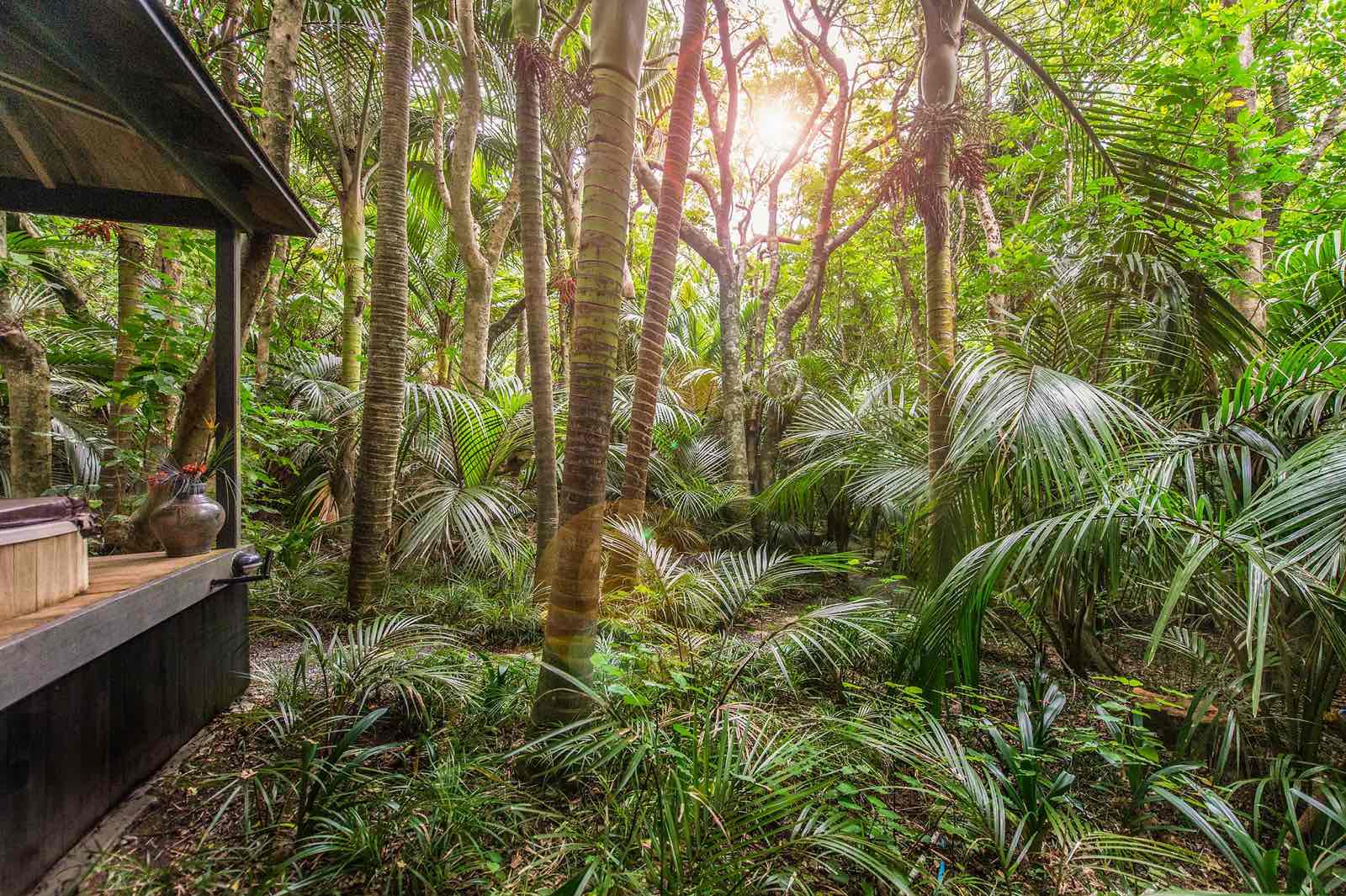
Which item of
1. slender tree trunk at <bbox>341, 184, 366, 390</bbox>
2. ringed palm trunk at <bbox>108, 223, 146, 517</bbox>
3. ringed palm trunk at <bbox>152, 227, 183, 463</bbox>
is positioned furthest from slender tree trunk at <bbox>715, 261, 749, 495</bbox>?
ringed palm trunk at <bbox>108, 223, 146, 517</bbox>

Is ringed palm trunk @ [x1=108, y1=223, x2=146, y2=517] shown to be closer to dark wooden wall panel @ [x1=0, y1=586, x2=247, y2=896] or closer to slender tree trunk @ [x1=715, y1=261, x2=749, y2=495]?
dark wooden wall panel @ [x1=0, y1=586, x2=247, y2=896]

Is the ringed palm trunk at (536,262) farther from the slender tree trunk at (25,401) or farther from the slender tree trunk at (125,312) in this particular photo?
→ the slender tree trunk at (25,401)

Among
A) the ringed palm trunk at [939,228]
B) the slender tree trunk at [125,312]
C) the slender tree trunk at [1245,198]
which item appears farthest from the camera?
the slender tree trunk at [125,312]

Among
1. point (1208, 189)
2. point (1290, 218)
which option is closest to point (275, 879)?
point (1208, 189)

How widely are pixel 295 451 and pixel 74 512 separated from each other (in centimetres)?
399

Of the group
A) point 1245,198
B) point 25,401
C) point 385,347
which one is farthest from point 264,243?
point 1245,198

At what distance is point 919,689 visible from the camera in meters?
2.29

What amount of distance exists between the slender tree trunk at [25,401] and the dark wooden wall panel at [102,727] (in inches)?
71.5

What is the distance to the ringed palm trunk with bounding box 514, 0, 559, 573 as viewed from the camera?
389cm

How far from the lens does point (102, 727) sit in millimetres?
1886

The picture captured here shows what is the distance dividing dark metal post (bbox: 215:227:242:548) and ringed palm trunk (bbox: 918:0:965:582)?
364cm

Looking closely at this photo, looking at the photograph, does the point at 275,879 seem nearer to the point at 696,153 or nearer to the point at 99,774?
the point at 99,774

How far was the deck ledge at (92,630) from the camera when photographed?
1382 mm

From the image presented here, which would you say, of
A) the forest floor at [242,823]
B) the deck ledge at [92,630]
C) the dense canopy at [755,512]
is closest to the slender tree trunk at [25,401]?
the dense canopy at [755,512]
